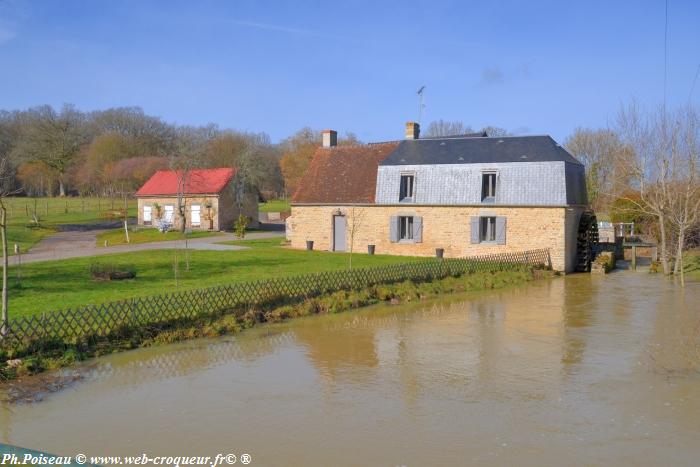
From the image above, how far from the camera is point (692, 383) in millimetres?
10578

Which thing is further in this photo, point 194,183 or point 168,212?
point 194,183

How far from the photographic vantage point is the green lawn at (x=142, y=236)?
33344 mm

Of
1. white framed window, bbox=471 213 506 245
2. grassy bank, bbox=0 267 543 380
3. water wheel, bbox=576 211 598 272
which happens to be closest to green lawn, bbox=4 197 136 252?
grassy bank, bbox=0 267 543 380

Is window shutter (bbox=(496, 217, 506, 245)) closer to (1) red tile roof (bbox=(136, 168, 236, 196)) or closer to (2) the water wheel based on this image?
(2) the water wheel

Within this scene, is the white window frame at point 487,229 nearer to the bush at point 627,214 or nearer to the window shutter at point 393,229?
the window shutter at point 393,229

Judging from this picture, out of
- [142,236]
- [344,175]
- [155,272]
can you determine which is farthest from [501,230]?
[142,236]

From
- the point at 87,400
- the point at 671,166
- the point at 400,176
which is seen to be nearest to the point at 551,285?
the point at 671,166

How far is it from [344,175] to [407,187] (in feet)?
12.6

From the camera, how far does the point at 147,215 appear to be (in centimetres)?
4312

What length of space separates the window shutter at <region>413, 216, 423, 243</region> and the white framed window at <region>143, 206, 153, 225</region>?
21002 mm

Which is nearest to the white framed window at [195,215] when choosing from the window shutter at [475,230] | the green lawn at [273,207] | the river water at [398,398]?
the green lawn at [273,207]

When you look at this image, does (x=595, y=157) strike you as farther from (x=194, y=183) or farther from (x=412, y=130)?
(x=194, y=183)

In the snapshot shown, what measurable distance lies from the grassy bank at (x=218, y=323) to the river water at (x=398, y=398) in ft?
1.47

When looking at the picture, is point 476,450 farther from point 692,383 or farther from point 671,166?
point 671,166
